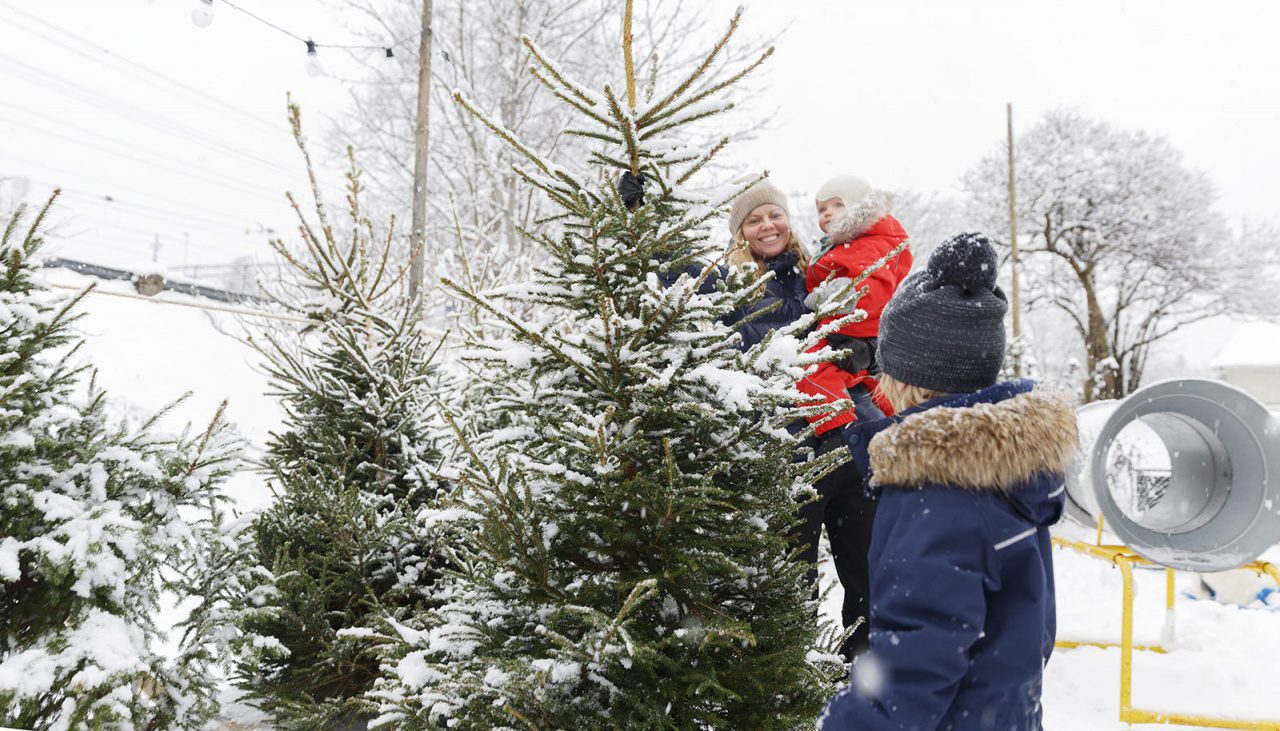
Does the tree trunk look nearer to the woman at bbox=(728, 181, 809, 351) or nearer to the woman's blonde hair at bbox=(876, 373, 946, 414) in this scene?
the woman at bbox=(728, 181, 809, 351)

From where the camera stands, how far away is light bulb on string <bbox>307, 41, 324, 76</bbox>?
6383mm

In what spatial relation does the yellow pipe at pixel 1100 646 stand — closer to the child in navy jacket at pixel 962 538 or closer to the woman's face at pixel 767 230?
the woman's face at pixel 767 230

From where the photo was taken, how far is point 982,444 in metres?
1.45

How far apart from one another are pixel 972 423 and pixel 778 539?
2.32 feet

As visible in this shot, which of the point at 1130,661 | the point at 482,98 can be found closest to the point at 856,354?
the point at 1130,661

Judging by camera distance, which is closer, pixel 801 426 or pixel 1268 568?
pixel 801 426

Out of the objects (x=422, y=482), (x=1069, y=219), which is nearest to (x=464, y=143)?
(x=422, y=482)

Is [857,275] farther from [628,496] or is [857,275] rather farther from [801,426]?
[628,496]

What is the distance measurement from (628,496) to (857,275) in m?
1.48

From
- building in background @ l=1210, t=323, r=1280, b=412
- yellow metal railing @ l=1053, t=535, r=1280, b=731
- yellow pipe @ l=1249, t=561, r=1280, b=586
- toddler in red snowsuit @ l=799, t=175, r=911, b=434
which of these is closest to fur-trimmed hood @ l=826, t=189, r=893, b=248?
toddler in red snowsuit @ l=799, t=175, r=911, b=434

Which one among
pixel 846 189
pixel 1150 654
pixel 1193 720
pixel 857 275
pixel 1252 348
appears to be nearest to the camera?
pixel 857 275

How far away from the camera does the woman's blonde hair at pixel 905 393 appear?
1730 mm

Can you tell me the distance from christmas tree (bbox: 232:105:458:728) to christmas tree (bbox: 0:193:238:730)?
282mm

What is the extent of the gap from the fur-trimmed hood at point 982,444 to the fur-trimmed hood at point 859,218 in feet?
5.38
